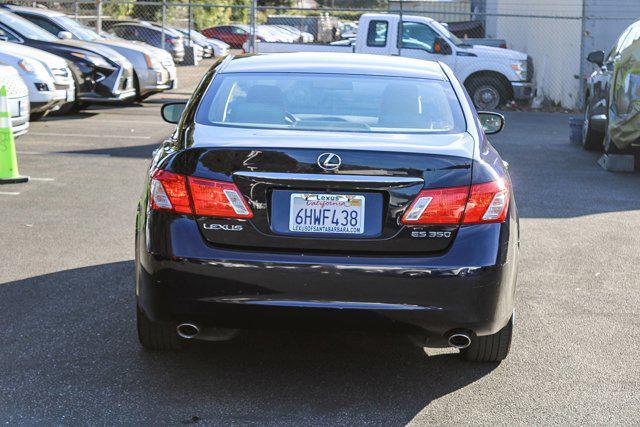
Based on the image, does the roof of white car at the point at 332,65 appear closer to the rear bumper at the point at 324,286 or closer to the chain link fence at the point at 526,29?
the rear bumper at the point at 324,286

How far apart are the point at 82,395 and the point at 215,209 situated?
0.99 m

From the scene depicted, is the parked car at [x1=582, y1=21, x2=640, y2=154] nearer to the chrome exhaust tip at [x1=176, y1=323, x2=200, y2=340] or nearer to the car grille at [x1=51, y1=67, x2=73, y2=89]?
the car grille at [x1=51, y1=67, x2=73, y2=89]

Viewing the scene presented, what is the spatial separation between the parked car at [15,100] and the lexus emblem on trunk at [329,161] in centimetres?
785


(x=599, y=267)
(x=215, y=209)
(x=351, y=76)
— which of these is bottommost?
Answer: (x=599, y=267)

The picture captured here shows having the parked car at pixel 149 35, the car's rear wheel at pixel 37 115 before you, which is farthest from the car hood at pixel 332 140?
the parked car at pixel 149 35

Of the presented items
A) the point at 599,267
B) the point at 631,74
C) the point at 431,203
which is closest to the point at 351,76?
the point at 431,203

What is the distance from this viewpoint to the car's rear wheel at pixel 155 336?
5.04 m

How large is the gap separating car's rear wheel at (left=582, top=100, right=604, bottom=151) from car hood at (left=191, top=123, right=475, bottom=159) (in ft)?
35.3

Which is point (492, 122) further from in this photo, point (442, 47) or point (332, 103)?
point (442, 47)

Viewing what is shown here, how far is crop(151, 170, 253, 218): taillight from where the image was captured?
4508mm

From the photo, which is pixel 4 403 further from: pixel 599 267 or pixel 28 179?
pixel 28 179

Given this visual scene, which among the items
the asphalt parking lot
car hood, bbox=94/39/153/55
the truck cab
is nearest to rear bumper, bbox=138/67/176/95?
car hood, bbox=94/39/153/55

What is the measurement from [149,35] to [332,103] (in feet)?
97.7

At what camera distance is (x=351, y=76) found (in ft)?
18.3
